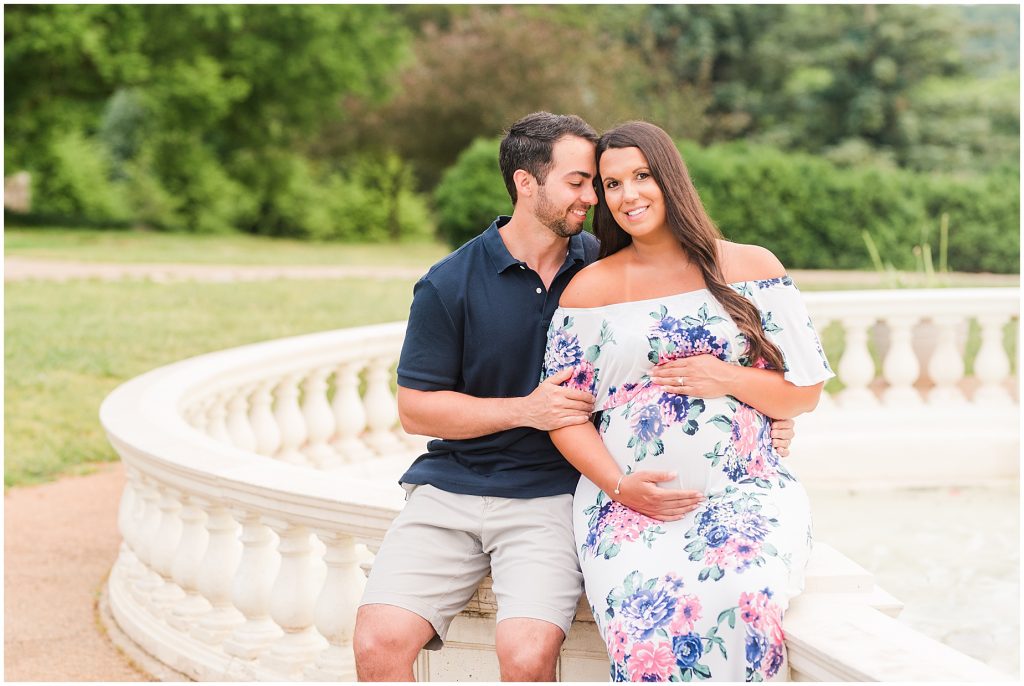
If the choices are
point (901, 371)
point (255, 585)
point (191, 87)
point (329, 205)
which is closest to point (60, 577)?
point (255, 585)

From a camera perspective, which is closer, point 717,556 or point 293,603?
point 717,556

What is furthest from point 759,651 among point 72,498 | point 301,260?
point 301,260

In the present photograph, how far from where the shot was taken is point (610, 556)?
2.67m

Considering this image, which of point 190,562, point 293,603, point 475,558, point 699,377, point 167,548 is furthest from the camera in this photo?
point 167,548

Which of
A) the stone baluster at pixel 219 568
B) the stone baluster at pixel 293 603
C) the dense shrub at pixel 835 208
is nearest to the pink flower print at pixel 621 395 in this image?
the stone baluster at pixel 293 603

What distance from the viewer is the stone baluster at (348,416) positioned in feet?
20.8

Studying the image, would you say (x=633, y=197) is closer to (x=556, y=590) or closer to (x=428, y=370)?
(x=428, y=370)

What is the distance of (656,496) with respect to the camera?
8.79 feet

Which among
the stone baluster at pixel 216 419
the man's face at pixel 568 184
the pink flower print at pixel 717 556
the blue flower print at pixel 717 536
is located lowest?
the stone baluster at pixel 216 419

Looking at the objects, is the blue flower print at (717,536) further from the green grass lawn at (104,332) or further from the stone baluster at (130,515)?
the green grass lawn at (104,332)

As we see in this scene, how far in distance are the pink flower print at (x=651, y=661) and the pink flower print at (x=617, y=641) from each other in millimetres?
31

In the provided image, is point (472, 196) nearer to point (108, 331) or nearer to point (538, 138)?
point (108, 331)

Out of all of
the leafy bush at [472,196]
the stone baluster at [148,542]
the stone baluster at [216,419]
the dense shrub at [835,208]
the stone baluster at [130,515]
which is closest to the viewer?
the stone baluster at [148,542]

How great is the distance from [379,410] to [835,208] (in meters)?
15.2
